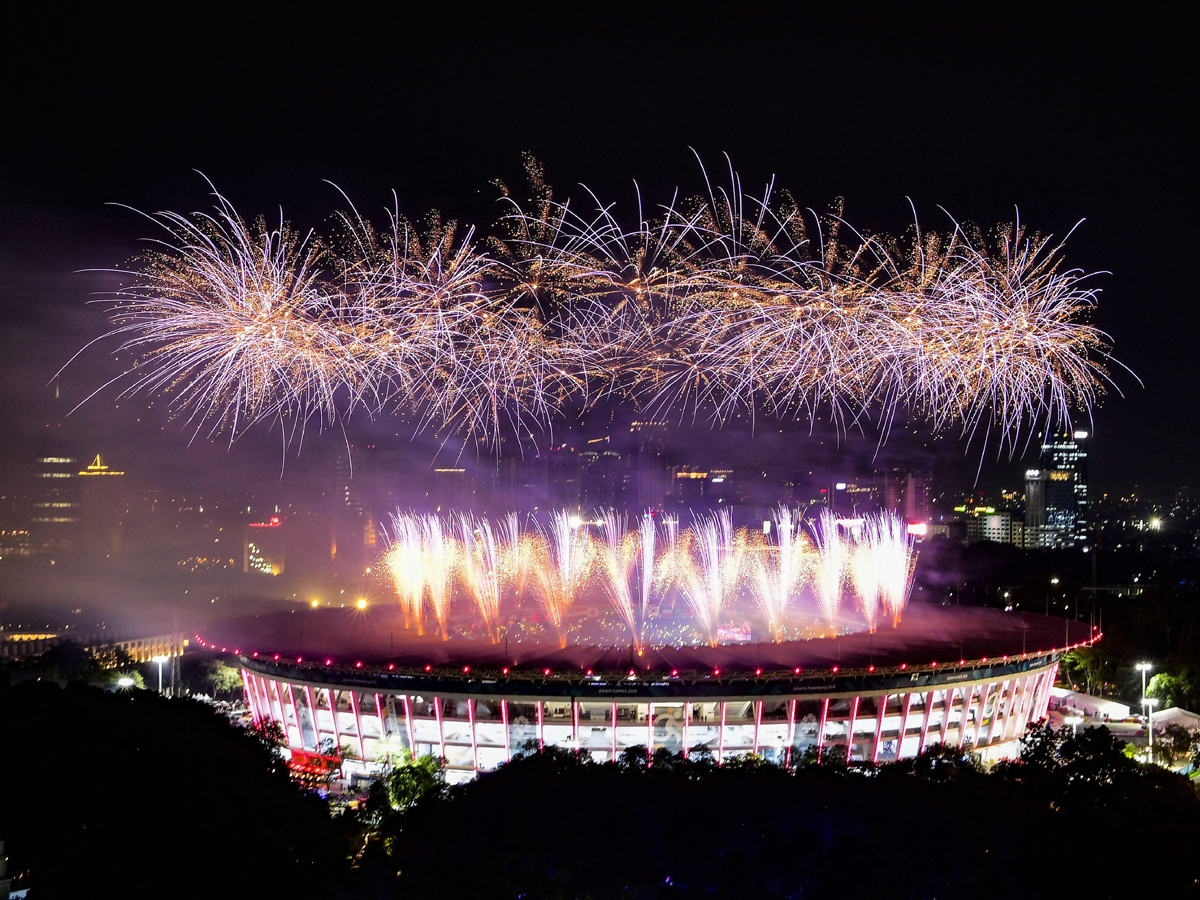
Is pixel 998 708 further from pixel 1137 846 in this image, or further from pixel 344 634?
pixel 344 634

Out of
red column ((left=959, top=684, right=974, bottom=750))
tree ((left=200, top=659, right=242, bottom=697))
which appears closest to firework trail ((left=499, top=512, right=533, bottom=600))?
tree ((left=200, top=659, right=242, bottom=697))

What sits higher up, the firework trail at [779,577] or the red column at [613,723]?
the firework trail at [779,577]

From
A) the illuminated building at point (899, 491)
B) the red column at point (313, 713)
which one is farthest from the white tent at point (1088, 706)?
the illuminated building at point (899, 491)

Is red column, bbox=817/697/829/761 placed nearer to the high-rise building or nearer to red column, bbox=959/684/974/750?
red column, bbox=959/684/974/750

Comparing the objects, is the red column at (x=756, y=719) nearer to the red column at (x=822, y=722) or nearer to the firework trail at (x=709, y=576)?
the red column at (x=822, y=722)

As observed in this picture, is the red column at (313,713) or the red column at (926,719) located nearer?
the red column at (926,719)

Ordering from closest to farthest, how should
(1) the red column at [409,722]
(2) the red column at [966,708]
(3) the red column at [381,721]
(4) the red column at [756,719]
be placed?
(4) the red column at [756,719]
(1) the red column at [409,722]
(3) the red column at [381,721]
(2) the red column at [966,708]
